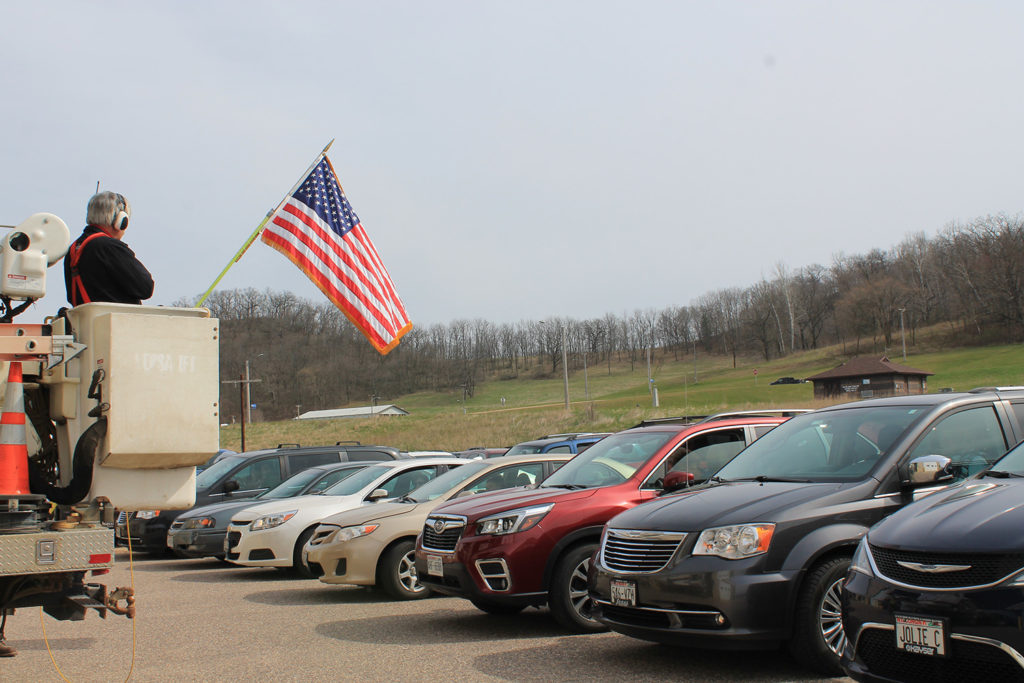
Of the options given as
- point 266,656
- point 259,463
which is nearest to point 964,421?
point 266,656

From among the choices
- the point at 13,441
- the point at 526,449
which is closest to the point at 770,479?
the point at 13,441

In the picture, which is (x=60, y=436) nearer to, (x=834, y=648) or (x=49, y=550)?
(x=49, y=550)

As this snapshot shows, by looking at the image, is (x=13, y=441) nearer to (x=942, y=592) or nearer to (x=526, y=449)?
(x=942, y=592)

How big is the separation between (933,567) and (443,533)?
4.91m

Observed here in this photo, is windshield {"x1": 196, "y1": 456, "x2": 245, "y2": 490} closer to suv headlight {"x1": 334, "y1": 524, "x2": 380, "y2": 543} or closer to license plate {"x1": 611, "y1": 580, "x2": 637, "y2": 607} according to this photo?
suv headlight {"x1": 334, "y1": 524, "x2": 380, "y2": 543}

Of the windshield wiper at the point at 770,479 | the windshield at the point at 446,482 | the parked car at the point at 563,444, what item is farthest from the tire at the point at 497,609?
the parked car at the point at 563,444

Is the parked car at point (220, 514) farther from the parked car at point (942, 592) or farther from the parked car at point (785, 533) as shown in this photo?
the parked car at point (942, 592)

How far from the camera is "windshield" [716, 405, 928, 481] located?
20.3ft

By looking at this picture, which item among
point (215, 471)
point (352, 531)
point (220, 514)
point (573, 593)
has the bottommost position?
point (573, 593)

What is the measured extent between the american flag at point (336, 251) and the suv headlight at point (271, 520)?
2.78m

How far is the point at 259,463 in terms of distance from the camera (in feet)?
53.6

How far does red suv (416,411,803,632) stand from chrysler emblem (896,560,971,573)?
3035mm

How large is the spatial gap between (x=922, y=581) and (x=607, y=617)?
2.49 metres

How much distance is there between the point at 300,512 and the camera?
11953 mm
